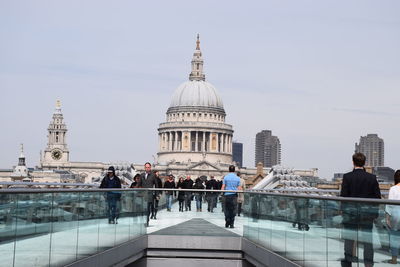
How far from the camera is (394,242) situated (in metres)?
10.4

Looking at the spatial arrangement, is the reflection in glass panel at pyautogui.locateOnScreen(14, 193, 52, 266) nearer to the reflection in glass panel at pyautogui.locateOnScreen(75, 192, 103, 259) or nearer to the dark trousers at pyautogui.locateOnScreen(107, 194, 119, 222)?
the reflection in glass panel at pyautogui.locateOnScreen(75, 192, 103, 259)

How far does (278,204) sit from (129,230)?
3.48m

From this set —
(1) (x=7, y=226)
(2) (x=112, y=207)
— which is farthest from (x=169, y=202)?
(1) (x=7, y=226)

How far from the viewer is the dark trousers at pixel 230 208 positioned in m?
21.7

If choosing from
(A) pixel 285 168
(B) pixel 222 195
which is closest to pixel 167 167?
(A) pixel 285 168

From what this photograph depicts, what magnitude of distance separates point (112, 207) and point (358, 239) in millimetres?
6708

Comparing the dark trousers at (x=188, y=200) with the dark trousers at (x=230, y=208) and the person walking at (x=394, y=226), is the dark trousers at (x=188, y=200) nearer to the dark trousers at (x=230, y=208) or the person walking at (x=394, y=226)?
the dark trousers at (x=230, y=208)

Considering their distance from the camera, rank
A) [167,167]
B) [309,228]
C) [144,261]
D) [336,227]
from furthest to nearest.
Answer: [167,167]
[144,261]
[309,228]
[336,227]

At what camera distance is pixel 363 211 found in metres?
11.3

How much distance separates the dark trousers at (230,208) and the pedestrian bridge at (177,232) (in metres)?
0.17

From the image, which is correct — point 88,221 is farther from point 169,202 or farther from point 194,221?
point 169,202

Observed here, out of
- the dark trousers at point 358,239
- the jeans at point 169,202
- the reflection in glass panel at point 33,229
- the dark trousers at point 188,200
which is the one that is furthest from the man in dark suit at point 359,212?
the jeans at point 169,202

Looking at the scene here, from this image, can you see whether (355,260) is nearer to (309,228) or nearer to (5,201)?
(309,228)

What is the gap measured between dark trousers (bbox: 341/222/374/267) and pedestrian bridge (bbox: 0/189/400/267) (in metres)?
0.03
